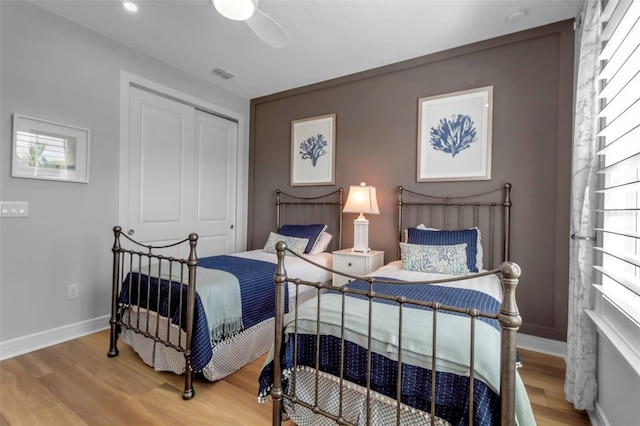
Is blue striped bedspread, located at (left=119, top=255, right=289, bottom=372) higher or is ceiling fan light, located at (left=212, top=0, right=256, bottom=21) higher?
ceiling fan light, located at (left=212, top=0, right=256, bottom=21)

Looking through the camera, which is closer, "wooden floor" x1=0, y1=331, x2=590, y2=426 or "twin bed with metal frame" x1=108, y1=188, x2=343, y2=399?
"wooden floor" x1=0, y1=331, x2=590, y2=426

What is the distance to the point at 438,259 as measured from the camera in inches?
93.8

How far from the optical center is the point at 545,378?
209cm

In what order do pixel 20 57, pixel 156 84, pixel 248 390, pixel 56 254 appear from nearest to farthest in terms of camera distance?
pixel 248 390, pixel 20 57, pixel 56 254, pixel 156 84

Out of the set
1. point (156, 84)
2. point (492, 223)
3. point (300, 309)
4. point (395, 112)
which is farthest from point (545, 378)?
point (156, 84)

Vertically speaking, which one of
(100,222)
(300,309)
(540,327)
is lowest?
(540,327)

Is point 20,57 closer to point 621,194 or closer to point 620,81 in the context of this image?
point 620,81

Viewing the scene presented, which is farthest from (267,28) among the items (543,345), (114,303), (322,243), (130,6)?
(543,345)

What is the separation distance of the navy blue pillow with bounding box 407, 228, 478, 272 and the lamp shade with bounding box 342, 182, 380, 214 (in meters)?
0.50

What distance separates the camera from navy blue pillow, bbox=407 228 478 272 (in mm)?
2447

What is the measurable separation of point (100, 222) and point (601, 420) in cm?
376

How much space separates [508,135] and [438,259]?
4.29 ft

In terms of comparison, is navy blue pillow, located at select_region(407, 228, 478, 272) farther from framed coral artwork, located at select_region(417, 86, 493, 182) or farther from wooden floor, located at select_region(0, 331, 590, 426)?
Result: wooden floor, located at select_region(0, 331, 590, 426)

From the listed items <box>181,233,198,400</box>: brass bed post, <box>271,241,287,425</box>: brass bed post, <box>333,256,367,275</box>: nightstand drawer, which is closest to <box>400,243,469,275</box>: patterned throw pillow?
<box>333,256,367,275</box>: nightstand drawer
